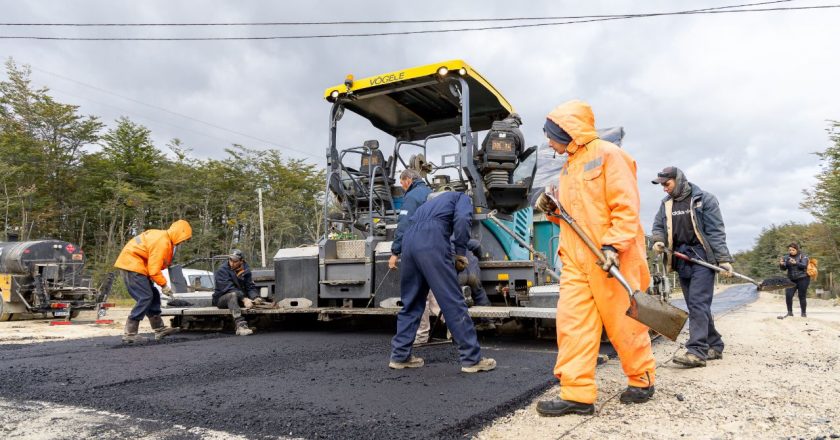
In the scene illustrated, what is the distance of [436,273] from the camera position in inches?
156

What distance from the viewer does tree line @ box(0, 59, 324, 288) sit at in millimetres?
24656

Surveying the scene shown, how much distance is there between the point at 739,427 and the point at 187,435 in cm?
239

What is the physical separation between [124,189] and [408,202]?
26.0m

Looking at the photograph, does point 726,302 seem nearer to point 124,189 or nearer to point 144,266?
→ point 144,266

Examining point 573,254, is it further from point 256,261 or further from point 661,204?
point 256,261

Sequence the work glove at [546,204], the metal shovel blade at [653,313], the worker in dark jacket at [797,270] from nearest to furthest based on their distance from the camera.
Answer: the metal shovel blade at [653,313] → the work glove at [546,204] → the worker in dark jacket at [797,270]

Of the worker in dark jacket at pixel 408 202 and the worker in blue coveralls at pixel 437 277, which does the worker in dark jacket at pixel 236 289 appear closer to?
the worker in dark jacket at pixel 408 202

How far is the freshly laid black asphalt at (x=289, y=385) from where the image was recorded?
8.45ft

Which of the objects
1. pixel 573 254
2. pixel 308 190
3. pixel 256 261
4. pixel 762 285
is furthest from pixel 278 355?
pixel 308 190

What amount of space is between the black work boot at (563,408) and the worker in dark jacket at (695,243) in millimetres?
1996

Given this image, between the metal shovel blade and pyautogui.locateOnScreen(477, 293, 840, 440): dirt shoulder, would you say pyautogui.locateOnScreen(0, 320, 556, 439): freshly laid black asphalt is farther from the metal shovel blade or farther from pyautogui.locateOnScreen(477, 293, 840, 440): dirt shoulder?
the metal shovel blade

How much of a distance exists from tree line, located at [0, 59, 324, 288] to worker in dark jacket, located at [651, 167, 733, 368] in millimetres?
22323

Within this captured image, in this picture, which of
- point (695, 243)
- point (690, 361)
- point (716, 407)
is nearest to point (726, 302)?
point (695, 243)

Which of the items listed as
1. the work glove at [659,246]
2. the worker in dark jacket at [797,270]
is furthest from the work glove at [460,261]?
the worker in dark jacket at [797,270]
